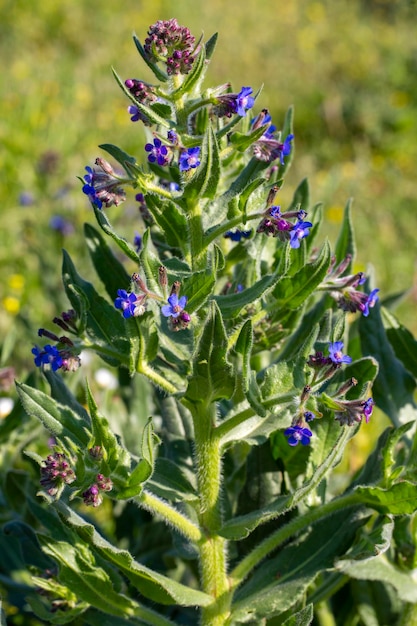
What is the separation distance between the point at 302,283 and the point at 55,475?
0.92 meters

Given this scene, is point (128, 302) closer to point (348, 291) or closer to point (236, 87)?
point (348, 291)

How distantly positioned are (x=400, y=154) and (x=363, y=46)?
3.04 meters

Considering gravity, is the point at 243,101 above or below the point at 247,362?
above

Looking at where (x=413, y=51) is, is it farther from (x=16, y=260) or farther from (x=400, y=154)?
(x=16, y=260)

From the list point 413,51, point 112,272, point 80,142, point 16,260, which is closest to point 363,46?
point 413,51

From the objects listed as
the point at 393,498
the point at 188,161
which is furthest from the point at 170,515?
the point at 188,161

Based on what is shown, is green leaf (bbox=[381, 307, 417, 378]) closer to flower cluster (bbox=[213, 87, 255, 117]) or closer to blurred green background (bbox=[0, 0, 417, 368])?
flower cluster (bbox=[213, 87, 255, 117])

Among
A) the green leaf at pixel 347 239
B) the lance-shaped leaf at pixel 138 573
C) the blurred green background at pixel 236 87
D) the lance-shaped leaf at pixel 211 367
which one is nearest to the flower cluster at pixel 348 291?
the green leaf at pixel 347 239

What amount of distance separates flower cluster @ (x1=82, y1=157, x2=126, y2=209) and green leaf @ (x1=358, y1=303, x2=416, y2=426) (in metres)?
1.18

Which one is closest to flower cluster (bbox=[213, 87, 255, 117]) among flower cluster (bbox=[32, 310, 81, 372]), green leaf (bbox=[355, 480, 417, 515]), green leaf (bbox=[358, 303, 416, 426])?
flower cluster (bbox=[32, 310, 81, 372])

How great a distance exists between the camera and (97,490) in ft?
7.03

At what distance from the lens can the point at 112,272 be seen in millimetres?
2707

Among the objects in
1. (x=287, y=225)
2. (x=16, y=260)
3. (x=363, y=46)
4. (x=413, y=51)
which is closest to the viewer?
(x=287, y=225)

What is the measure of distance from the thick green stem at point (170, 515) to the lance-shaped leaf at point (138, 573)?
152 millimetres
